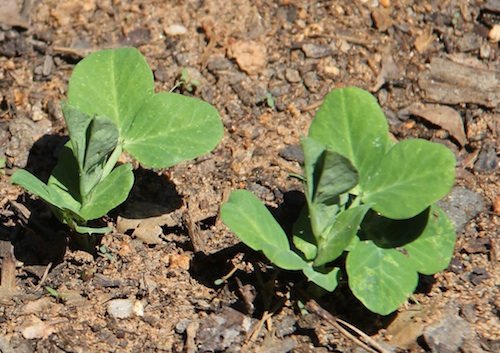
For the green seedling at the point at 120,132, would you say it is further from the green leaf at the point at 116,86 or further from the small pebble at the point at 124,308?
the small pebble at the point at 124,308

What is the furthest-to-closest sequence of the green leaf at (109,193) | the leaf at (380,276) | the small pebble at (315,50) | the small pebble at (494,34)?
the small pebble at (494,34) → the small pebble at (315,50) → the green leaf at (109,193) → the leaf at (380,276)

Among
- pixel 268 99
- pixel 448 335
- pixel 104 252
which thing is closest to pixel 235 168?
pixel 268 99

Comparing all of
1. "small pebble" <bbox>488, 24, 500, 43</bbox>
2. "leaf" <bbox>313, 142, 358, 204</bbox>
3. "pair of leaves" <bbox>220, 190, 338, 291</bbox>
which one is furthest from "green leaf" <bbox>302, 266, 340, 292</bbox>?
"small pebble" <bbox>488, 24, 500, 43</bbox>

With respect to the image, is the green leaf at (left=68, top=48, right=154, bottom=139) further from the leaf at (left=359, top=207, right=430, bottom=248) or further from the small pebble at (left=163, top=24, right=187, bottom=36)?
the leaf at (left=359, top=207, right=430, bottom=248)

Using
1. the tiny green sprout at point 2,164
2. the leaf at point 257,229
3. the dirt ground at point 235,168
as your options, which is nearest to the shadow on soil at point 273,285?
the dirt ground at point 235,168

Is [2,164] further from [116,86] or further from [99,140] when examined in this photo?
[99,140]

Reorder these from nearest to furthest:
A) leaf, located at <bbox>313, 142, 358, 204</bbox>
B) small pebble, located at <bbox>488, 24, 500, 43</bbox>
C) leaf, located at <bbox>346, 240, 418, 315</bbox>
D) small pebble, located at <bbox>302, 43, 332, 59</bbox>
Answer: leaf, located at <bbox>313, 142, 358, 204</bbox>, leaf, located at <bbox>346, 240, 418, 315</bbox>, small pebble, located at <bbox>302, 43, 332, 59</bbox>, small pebble, located at <bbox>488, 24, 500, 43</bbox>

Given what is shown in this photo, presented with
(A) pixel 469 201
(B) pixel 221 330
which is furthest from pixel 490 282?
(B) pixel 221 330
